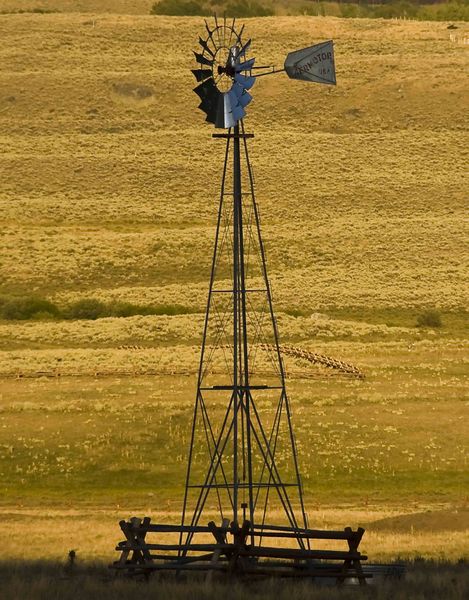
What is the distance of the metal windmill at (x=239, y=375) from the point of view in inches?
870

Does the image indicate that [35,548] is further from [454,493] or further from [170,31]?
[170,31]

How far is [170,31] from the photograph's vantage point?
150 meters

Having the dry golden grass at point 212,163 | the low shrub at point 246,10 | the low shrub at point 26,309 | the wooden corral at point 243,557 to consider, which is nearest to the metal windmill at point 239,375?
the wooden corral at point 243,557

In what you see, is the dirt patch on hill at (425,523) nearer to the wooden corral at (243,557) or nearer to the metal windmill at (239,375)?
the metal windmill at (239,375)

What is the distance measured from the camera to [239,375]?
2841 cm

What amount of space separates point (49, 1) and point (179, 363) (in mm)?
122934

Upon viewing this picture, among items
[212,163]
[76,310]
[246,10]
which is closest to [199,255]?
[76,310]

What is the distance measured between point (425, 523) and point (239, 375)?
5.89 metres

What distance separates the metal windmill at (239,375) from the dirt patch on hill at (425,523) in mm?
1757

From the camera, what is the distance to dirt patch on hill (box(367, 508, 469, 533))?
31359 mm

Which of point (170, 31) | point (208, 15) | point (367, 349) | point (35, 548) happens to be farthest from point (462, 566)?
point (208, 15)

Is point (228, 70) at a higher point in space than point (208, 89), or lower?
higher

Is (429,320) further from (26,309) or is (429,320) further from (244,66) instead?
(244,66)

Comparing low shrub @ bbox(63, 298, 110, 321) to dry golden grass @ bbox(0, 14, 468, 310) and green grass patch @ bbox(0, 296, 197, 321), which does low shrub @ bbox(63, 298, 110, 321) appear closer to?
green grass patch @ bbox(0, 296, 197, 321)
